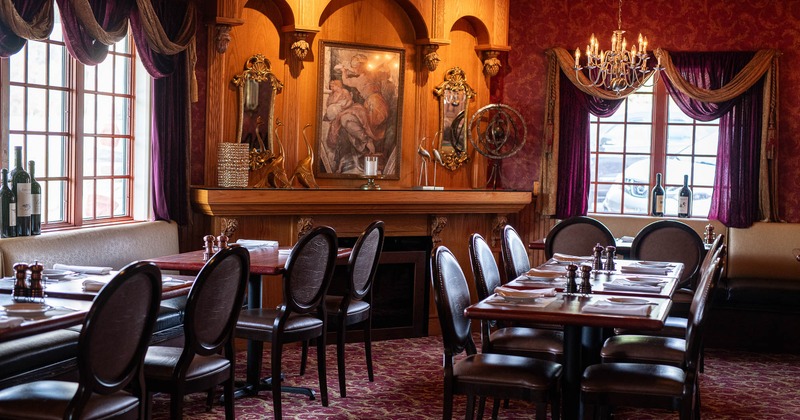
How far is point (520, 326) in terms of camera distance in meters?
5.49

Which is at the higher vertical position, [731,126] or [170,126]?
[731,126]

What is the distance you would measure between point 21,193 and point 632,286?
3.30 m

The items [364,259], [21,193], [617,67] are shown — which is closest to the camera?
[21,193]

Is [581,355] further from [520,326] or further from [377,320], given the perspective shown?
[377,320]

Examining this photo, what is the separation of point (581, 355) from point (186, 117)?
11.6 ft

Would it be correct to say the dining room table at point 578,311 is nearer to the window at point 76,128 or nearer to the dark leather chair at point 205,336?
the dark leather chair at point 205,336

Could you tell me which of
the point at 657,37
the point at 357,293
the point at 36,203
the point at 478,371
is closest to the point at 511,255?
the point at 357,293

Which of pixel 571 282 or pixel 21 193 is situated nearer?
pixel 571 282

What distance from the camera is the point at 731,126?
25.4ft

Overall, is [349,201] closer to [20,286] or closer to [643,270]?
[643,270]

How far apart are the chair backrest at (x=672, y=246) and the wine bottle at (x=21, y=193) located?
12.5 ft

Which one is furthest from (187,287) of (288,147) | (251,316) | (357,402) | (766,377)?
(766,377)

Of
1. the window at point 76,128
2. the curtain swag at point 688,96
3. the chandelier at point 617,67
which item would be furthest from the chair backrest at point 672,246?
the window at point 76,128

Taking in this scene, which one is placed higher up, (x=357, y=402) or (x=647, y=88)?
(x=647, y=88)
